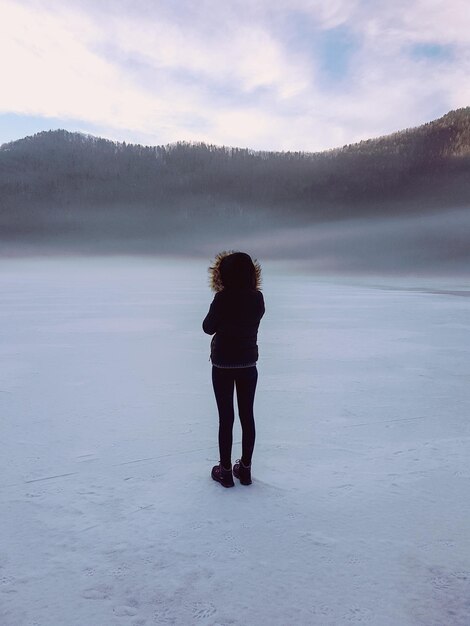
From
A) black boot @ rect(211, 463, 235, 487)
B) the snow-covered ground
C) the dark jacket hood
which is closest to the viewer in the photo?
the snow-covered ground

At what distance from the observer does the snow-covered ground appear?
7.57ft

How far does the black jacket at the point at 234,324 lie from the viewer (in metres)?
3.16

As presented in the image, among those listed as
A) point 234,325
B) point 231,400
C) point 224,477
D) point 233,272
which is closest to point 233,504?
point 224,477

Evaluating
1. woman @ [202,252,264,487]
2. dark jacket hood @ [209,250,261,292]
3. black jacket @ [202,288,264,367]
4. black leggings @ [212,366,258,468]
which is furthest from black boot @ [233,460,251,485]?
dark jacket hood @ [209,250,261,292]

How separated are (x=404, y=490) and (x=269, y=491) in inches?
37.9

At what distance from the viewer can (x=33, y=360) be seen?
7.86 metres

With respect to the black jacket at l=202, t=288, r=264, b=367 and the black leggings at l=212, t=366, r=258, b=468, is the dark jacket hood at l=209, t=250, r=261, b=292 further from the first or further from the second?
the black leggings at l=212, t=366, r=258, b=468

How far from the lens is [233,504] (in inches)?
126

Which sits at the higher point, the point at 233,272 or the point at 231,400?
the point at 233,272

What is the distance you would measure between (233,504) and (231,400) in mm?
690

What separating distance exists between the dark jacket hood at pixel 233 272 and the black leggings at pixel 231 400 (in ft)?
1.91

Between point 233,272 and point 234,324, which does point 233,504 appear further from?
point 233,272

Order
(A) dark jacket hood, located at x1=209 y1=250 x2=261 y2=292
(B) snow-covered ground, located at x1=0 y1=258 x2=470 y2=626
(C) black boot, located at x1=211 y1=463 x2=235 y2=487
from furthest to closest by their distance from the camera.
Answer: (C) black boot, located at x1=211 y1=463 x2=235 y2=487 < (A) dark jacket hood, located at x1=209 y1=250 x2=261 y2=292 < (B) snow-covered ground, located at x1=0 y1=258 x2=470 y2=626

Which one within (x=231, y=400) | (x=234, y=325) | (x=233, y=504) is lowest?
(x=233, y=504)
